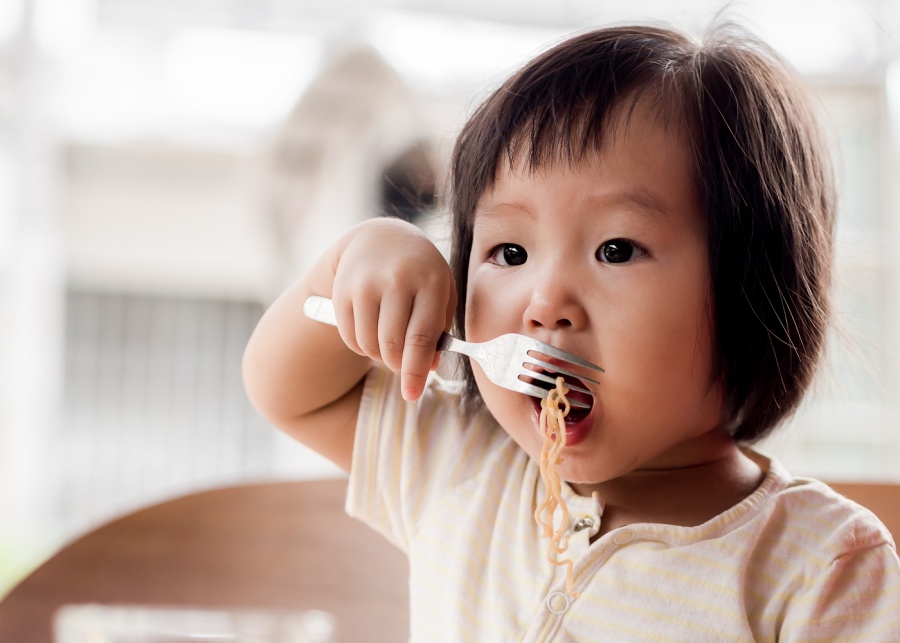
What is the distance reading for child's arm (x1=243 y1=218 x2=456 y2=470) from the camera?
588 millimetres

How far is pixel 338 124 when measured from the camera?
251 cm

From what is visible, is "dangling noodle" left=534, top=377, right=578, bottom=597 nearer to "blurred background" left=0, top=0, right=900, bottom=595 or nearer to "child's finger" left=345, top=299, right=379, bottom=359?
"child's finger" left=345, top=299, right=379, bottom=359

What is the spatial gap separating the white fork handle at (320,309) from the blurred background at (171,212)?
7.75 feet

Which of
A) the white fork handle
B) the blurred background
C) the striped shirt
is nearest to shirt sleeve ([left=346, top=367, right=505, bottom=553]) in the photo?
the striped shirt

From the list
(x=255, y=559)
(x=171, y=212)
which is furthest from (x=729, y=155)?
(x=171, y=212)

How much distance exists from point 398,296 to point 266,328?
0.18 metres

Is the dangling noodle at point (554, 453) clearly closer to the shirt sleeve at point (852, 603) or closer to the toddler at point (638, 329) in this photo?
the toddler at point (638, 329)

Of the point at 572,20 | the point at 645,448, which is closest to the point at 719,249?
the point at 645,448

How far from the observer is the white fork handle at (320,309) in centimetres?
63

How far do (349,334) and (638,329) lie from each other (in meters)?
0.19

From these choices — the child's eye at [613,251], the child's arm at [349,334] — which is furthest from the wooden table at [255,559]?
the child's eye at [613,251]

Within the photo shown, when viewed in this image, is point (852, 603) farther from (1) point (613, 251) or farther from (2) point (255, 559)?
(2) point (255, 559)

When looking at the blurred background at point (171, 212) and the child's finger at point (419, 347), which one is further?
the blurred background at point (171, 212)

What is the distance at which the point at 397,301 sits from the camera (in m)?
0.59
